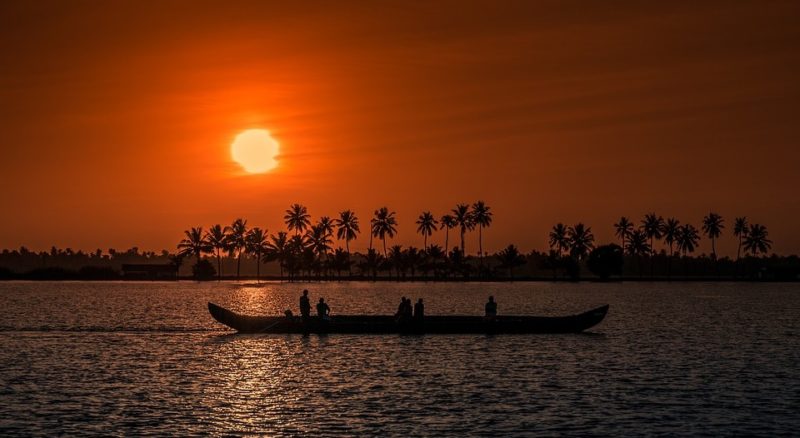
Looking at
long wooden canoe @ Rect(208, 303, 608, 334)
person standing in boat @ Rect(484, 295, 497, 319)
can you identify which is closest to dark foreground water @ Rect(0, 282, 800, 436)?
long wooden canoe @ Rect(208, 303, 608, 334)

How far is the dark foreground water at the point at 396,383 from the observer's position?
36312 mm

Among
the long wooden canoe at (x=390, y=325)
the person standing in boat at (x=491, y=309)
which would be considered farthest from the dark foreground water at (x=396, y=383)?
the person standing in boat at (x=491, y=309)

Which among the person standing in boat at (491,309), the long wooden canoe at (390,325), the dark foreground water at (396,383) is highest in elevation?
the person standing in boat at (491,309)

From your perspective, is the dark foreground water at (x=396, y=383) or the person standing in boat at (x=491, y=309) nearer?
the dark foreground water at (x=396, y=383)

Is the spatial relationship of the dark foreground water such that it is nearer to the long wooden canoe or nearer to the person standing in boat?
the long wooden canoe

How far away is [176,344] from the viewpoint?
70250mm

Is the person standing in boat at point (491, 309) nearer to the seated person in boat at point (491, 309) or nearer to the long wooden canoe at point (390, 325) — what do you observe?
the seated person in boat at point (491, 309)

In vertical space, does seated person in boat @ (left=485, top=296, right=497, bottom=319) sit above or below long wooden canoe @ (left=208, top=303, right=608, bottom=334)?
above

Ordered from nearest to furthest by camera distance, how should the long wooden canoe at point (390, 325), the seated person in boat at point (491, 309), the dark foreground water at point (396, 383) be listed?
1. the dark foreground water at point (396, 383)
2. the seated person in boat at point (491, 309)
3. the long wooden canoe at point (390, 325)

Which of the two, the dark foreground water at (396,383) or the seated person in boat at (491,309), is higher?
the seated person in boat at (491,309)

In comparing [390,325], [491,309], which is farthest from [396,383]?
[390,325]

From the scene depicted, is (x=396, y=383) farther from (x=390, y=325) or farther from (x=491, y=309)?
(x=390, y=325)

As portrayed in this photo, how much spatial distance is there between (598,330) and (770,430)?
51034 millimetres

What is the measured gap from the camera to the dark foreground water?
3631 centimetres
